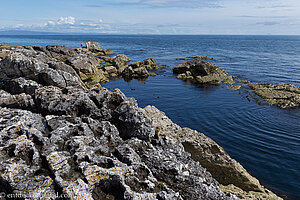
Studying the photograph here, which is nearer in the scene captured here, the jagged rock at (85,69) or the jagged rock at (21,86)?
the jagged rock at (21,86)

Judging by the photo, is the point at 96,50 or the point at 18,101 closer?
the point at 18,101

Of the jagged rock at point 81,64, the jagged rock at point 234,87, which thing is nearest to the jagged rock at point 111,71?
the jagged rock at point 81,64

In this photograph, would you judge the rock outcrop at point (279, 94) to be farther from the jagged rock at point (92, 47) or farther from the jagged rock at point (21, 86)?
the jagged rock at point (92, 47)

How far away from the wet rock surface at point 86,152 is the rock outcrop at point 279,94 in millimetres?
33422

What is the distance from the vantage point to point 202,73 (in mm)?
62781

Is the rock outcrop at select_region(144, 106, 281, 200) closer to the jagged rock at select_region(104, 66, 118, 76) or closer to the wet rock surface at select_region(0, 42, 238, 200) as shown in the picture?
the wet rock surface at select_region(0, 42, 238, 200)

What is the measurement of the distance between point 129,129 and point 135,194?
6.23 m

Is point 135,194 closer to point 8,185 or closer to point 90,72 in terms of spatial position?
point 8,185

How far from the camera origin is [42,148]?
35.5ft

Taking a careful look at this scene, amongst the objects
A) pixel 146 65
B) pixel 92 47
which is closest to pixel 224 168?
pixel 146 65

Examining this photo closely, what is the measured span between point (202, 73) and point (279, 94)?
24.3 meters

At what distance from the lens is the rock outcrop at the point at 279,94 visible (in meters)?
38.1

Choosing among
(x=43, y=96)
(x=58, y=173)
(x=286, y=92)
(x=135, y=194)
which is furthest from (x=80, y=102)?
(x=286, y=92)

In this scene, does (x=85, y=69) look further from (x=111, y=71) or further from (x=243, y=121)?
(x=243, y=121)
